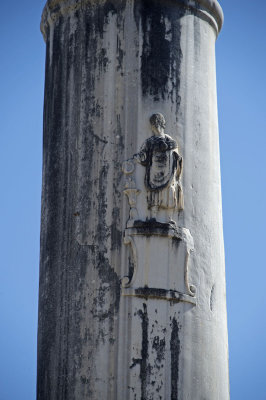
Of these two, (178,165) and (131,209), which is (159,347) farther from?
(178,165)

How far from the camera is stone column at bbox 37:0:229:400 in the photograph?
64.1 feet

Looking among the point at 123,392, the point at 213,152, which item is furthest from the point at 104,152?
the point at 123,392

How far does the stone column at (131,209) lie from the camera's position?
19531 mm

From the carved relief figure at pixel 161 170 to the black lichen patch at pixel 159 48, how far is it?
563 mm

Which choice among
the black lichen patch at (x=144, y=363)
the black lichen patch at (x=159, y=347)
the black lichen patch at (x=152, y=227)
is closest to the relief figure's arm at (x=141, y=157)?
the black lichen patch at (x=152, y=227)

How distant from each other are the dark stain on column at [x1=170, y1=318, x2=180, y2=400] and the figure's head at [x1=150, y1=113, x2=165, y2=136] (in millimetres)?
2932

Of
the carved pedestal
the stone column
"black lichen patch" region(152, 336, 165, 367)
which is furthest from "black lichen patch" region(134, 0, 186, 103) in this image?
"black lichen patch" region(152, 336, 165, 367)

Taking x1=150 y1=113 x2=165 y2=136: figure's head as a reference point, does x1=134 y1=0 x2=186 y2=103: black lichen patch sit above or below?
above

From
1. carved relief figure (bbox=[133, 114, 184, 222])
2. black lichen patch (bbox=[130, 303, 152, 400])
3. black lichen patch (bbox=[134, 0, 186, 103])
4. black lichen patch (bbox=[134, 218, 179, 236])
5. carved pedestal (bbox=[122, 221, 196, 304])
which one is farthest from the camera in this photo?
black lichen patch (bbox=[134, 0, 186, 103])

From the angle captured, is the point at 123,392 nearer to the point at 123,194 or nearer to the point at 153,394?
the point at 153,394

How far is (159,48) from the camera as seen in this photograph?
821 inches

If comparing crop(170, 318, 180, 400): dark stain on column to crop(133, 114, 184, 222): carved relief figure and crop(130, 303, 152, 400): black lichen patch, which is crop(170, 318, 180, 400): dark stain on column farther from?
crop(133, 114, 184, 222): carved relief figure

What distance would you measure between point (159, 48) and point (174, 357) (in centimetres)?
489

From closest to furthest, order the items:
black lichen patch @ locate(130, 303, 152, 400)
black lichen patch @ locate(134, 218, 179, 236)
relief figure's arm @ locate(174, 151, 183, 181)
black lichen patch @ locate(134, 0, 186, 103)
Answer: black lichen patch @ locate(130, 303, 152, 400) < black lichen patch @ locate(134, 218, 179, 236) < relief figure's arm @ locate(174, 151, 183, 181) < black lichen patch @ locate(134, 0, 186, 103)
